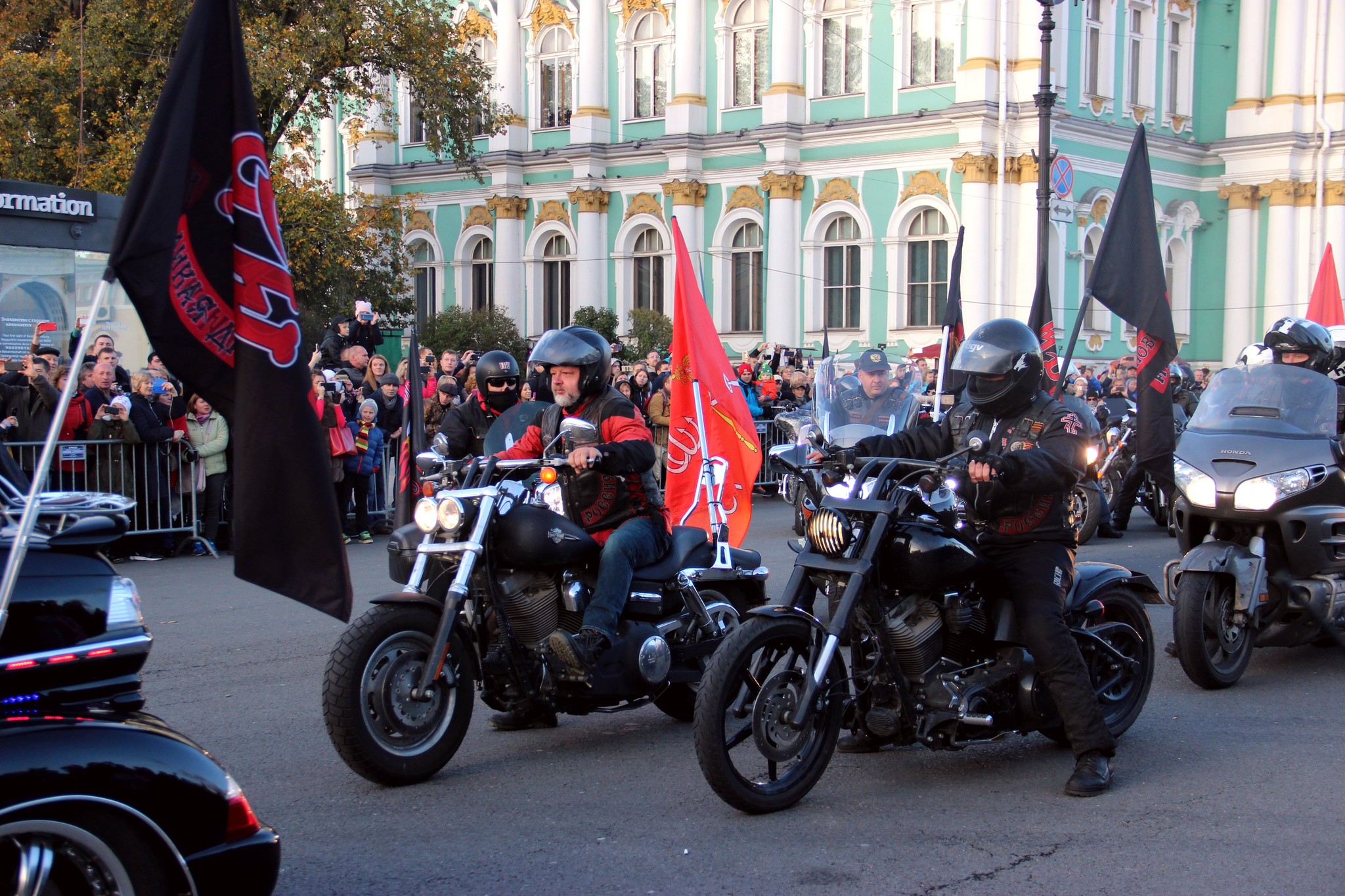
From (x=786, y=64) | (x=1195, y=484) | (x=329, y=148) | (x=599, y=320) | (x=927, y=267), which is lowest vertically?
(x=1195, y=484)

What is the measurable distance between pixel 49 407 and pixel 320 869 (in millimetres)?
8737

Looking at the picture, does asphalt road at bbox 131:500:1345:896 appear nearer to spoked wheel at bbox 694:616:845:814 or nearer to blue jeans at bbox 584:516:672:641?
spoked wheel at bbox 694:616:845:814

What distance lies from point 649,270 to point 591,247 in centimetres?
→ 176

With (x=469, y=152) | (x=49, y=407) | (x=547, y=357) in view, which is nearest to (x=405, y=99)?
(x=469, y=152)

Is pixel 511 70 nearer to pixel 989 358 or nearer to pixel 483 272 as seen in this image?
pixel 483 272

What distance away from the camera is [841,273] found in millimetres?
36844

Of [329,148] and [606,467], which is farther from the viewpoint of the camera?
[329,148]

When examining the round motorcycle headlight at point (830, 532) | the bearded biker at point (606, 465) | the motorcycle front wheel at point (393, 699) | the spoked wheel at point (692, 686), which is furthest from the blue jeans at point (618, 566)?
the round motorcycle headlight at point (830, 532)

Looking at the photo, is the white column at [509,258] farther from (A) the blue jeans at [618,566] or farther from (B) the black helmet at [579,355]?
(A) the blue jeans at [618,566]

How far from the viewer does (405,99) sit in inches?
1730

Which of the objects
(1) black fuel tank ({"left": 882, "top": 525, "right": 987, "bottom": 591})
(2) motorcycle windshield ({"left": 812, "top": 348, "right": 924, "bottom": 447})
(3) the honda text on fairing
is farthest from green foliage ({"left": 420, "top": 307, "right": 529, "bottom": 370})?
(3) the honda text on fairing

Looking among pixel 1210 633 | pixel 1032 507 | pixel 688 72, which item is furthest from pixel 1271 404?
pixel 688 72

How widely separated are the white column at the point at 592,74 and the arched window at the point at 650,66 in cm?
87

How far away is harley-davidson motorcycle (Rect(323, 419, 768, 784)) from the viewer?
5.23 metres
